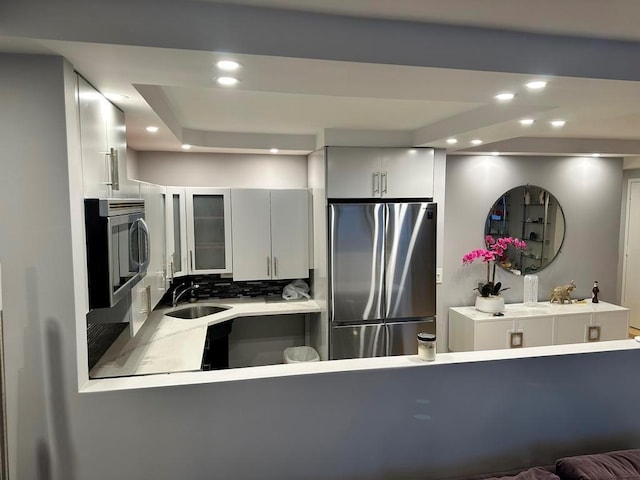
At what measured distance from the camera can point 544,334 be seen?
3.99 m

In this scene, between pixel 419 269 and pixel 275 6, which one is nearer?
pixel 275 6

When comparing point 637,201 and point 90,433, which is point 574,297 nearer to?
point 637,201

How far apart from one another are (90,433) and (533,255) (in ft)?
14.2

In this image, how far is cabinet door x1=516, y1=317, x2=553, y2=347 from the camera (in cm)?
392

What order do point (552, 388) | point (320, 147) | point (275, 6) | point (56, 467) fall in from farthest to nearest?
1. point (320, 147)
2. point (552, 388)
3. point (56, 467)
4. point (275, 6)

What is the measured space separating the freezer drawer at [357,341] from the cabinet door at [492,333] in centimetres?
91

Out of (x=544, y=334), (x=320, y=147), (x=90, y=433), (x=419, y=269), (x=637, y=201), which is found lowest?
(x=544, y=334)

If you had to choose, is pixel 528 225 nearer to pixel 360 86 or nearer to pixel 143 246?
pixel 360 86

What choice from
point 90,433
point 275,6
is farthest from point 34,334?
point 275,6

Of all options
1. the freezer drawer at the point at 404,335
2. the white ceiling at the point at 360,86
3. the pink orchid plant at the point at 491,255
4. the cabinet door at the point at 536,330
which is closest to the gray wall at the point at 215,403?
the white ceiling at the point at 360,86

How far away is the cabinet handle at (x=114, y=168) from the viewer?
1.90m

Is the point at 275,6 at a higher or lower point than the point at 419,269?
higher

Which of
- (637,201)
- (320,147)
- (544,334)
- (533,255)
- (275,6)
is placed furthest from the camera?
(637,201)

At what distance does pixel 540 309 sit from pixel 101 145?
4071 mm
